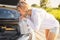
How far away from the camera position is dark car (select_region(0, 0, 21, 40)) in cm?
409

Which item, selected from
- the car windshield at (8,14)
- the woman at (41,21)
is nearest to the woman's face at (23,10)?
the woman at (41,21)

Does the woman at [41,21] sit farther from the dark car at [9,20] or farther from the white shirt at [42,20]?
the dark car at [9,20]

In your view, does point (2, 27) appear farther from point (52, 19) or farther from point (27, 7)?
point (52, 19)

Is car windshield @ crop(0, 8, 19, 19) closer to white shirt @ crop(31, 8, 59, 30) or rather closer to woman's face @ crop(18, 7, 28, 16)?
woman's face @ crop(18, 7, 28, 16)

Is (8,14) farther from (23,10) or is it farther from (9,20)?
(23,10)

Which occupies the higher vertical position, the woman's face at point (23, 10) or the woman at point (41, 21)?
the woman's face at point (23, 10)

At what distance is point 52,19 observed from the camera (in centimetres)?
435

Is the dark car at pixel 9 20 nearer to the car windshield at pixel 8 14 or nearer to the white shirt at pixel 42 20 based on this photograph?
the car windshield at pixel 8 14

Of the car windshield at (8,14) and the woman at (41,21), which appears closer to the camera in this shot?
the car windshield at (8,14)

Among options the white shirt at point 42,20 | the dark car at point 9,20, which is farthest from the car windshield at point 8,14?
the white shirt at point 42,20

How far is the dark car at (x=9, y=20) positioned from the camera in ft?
13.4

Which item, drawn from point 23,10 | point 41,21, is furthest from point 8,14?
point 41,21

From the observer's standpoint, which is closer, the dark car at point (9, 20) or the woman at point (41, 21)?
the dark car at point (9, 20)

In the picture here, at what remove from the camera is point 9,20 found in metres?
4.12
